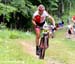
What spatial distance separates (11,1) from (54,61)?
16.8 metres

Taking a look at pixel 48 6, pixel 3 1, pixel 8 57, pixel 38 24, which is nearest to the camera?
pixel 8 57

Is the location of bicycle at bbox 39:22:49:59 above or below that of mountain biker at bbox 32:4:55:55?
below

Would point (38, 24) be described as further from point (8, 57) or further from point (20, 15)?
point (20, 15)

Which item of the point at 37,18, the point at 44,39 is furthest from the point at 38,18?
the point at 44,39

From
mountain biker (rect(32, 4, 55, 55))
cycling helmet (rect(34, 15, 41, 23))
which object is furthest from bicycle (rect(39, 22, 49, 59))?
cycling helmet (rect(34, 15, 41, 23))

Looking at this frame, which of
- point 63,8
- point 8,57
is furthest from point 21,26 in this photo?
point 8,57

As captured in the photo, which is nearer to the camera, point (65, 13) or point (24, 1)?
point (24, 1)

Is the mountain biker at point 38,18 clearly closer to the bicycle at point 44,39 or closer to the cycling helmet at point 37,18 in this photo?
the cycling helmet at point 37,18

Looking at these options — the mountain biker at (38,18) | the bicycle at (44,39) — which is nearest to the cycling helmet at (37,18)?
the mountain biker at (38,18)

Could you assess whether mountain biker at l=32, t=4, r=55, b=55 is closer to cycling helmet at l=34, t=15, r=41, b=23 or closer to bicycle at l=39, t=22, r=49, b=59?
cycling helmet at l=34, t=15, r=41, b=23

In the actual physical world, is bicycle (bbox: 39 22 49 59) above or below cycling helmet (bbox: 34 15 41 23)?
below

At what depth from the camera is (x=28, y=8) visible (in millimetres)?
29047

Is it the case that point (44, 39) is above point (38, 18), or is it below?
below

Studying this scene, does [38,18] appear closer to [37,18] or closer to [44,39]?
[37,18]
